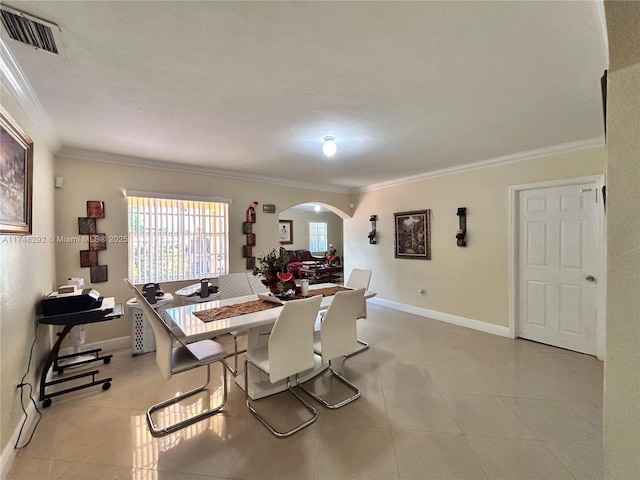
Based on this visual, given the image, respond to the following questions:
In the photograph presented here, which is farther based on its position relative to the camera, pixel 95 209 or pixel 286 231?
pixel 286 231

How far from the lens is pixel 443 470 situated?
159 cm

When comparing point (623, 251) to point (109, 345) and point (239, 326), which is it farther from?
point (109, 345)

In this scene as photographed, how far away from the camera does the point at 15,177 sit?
1.80 meters

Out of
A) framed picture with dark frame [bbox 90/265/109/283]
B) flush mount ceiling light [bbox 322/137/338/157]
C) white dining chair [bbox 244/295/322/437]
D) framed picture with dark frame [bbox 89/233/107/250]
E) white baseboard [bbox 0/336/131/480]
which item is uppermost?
flush mount ceiling light [bbox 322/137/338/157]

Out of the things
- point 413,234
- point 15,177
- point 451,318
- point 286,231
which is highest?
point 15,177

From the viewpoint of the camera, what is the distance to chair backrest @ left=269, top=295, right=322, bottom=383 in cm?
186

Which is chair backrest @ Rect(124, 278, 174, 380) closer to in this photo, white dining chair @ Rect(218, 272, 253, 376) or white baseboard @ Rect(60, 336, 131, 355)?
white dining chair @ Rect(218, 272, 253, 376)

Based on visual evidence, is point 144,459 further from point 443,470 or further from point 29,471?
point 443,470

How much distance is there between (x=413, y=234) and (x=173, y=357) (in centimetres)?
395

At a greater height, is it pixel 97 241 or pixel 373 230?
pixel 373 230

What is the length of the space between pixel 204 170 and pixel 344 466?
3.83 metres

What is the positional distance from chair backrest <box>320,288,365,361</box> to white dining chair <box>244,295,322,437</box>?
0.18 metres

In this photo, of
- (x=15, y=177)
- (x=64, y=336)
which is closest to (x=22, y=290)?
(x=64, y=336)

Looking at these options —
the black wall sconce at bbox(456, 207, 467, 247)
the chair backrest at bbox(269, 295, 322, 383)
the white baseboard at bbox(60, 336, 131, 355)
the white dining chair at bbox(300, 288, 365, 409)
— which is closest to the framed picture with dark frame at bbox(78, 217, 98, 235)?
the white baseboard at bbox(60, 336, 131, 355)
